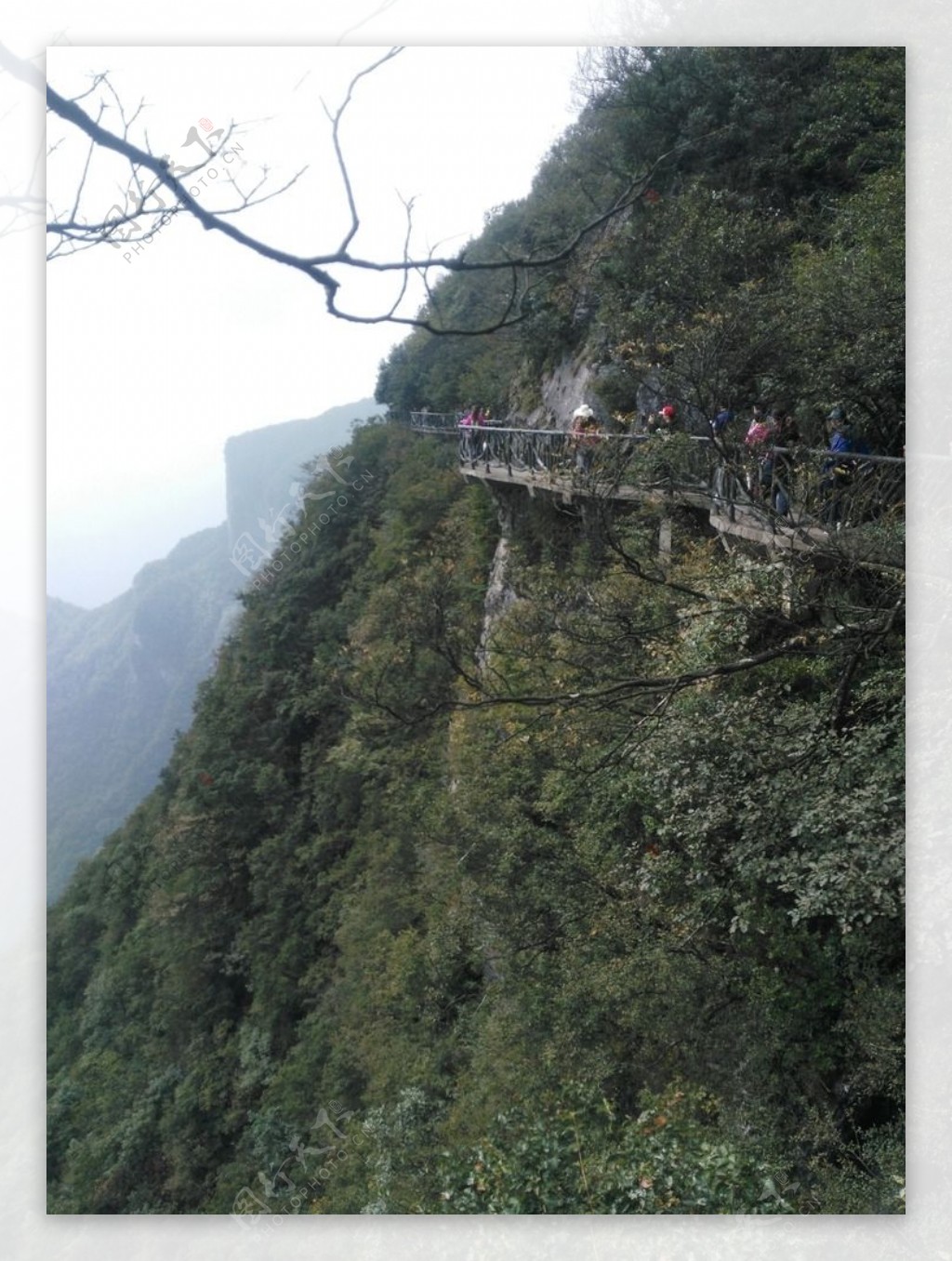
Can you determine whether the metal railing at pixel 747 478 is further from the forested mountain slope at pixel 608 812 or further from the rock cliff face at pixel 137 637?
the rock cliff face at pixel 137 637

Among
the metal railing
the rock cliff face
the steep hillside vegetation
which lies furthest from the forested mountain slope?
the rock cliff face

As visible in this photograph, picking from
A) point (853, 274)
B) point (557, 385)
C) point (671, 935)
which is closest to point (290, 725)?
point (557, 385)

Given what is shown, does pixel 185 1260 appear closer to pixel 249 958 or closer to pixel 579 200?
pixel 249 958

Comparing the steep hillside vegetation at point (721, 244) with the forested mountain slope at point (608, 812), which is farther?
the steep hillside vegetation at point (721, 244)

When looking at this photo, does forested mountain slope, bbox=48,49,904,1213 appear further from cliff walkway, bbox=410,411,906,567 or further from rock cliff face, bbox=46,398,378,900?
rock cliff face, bbox=46,398,378,900

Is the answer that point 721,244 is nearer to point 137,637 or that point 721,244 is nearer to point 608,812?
point 608,812

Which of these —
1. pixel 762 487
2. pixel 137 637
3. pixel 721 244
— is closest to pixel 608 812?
pixel 762 487

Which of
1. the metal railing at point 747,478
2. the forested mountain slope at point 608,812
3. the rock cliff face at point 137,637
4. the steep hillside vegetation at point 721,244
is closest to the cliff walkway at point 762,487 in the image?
the metal railing at point 747,478
